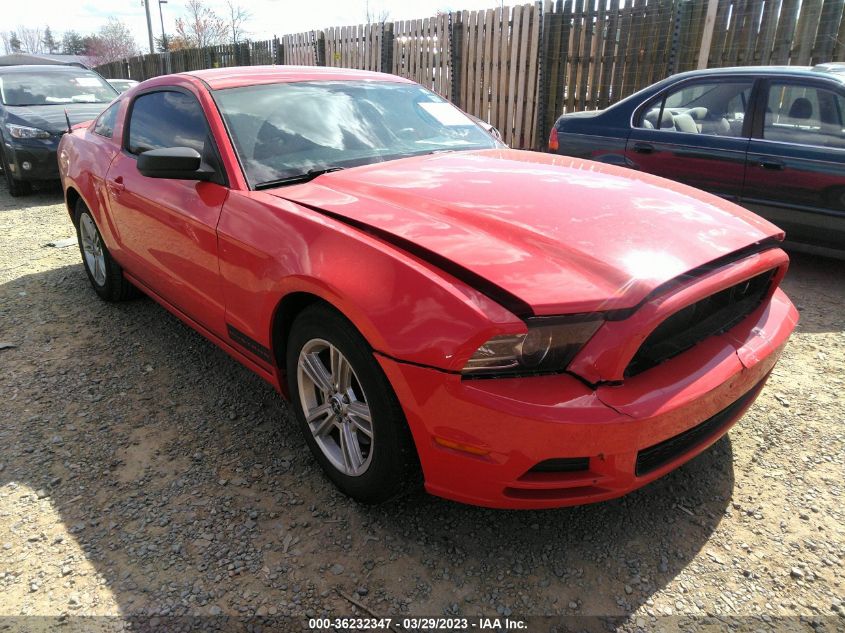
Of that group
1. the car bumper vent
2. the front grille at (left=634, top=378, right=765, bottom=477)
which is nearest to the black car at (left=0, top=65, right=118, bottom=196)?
the car bumper vent

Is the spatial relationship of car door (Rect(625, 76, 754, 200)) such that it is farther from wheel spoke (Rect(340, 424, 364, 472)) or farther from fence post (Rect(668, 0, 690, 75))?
wheel spoke (Rect(340, 424, 364, 472))

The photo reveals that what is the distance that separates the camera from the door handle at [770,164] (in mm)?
4649

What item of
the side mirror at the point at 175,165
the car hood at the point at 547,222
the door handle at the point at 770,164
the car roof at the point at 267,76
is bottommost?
the door handle at the point at 770,164

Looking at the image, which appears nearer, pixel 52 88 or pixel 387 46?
pixel 52 88

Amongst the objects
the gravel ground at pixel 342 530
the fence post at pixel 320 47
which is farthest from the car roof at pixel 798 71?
the fence post at pixel 320 47

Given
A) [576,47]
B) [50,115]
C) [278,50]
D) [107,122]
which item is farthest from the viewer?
[278,50]

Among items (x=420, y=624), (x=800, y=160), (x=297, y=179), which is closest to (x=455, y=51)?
(x=800, y=160)

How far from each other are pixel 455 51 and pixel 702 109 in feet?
20.4

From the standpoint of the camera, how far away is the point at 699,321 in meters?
2.19

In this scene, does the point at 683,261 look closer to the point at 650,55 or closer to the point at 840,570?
the point at 840,570

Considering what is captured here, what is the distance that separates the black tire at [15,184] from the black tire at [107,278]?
185 inches

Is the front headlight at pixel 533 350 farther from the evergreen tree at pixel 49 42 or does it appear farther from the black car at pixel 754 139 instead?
the evergreen tree at pixel 49 42

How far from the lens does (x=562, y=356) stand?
1856mm

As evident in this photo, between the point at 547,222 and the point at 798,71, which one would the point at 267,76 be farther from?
the point at 798,71
